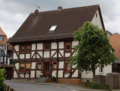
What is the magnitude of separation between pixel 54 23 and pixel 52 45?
3.72m

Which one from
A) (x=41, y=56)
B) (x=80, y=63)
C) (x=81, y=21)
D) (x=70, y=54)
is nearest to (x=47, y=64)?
(x=41, y=56)

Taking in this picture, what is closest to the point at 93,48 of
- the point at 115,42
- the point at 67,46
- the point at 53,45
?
the point at 67,46

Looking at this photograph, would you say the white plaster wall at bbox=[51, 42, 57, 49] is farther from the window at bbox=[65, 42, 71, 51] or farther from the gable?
the gable

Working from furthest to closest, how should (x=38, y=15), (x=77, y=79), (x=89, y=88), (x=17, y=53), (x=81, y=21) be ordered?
(x=38, y=15), (x=17, y=53), (x=81, y=21), (x=77, y=79), (x=89, y=88)

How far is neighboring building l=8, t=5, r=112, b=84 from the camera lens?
29.4m

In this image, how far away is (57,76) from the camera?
2981cm

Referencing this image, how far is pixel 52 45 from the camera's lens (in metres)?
30.6

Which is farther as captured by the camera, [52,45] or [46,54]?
[46,54]

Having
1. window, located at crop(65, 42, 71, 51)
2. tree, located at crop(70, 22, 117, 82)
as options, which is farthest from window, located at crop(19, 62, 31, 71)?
tree, located at crop(70, 22, 117, 82)

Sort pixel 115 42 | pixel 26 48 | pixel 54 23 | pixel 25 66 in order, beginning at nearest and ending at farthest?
pixel 25 66 < pixel 26 48 < pixel 54 23 < pixel 115 42

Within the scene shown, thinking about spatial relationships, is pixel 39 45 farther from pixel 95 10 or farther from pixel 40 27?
pixel 95 10

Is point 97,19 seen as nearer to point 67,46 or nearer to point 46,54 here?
point 67,46

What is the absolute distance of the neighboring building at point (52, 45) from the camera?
29406 millimetres

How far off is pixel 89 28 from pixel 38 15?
15127 mm
